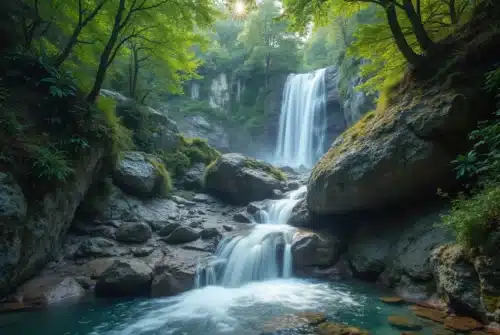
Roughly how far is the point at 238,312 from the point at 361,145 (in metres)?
5.13

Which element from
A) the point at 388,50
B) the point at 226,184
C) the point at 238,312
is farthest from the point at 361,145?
the point at 226,184

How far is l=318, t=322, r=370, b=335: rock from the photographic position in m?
4.98

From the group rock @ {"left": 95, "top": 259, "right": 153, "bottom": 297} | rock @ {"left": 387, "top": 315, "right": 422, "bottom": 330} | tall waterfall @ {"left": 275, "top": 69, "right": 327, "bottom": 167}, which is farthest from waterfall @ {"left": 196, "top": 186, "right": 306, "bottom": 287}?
tall waterfall @ {"left": 275, "top": 69, "right": 327, "bottom": 167}

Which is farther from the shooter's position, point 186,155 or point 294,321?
point 186,155

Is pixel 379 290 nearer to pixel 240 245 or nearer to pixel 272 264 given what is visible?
pixel 272 264

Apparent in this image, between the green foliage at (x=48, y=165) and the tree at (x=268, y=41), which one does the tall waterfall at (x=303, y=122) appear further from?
the green foliage at (x=48, y=165)

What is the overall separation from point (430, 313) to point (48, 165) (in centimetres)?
831

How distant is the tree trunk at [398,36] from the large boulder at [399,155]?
1.06m

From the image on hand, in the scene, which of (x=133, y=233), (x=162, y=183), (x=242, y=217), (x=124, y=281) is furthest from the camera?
(x=162, y=183)

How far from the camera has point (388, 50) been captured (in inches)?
336

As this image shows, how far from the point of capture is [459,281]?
491 centimetres

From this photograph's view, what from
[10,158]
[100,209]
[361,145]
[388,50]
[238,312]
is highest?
[388,50]

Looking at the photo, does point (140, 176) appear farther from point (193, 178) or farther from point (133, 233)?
point (193, 178)

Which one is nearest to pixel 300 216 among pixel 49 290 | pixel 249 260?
pixel 249 260
